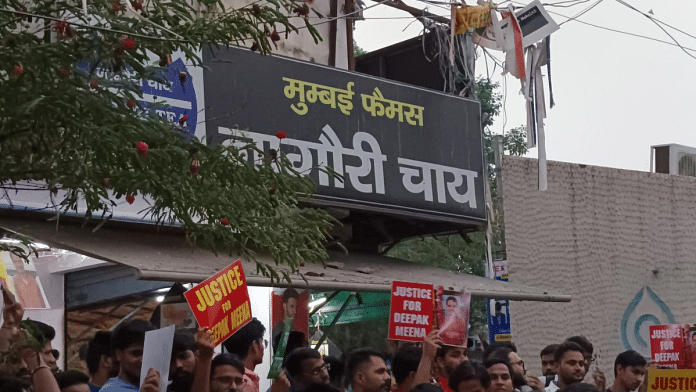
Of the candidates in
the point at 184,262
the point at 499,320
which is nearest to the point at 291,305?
the point at 184,262

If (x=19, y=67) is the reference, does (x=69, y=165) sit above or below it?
below

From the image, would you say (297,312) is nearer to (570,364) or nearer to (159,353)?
(570,364)

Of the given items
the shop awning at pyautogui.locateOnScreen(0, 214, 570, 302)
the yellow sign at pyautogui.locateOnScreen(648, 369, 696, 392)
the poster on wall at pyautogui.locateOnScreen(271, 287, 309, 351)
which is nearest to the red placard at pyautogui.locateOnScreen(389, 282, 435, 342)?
the shop awning at pyautogui.locateOnScreen(0, 214, 570, 302)

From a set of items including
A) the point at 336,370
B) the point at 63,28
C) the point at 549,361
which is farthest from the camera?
the point at 549,361

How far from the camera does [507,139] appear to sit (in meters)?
28.2

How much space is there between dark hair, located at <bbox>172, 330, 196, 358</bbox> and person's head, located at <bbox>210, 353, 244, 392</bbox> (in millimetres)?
187

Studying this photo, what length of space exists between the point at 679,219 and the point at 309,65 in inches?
318

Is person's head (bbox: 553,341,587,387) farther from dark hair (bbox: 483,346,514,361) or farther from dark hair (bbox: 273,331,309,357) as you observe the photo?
dark hair (bbox: 273,331,309,357)

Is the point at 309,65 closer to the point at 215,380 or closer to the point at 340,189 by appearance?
the point at 340,189

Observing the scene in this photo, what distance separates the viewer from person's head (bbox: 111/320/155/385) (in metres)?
5.82

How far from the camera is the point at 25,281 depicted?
10.9 meters

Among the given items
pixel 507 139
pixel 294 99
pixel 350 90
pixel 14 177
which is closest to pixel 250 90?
pixel 294 99

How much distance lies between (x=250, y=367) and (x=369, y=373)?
0.88 metres

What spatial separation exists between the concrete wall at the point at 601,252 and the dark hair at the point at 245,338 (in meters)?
8.49
